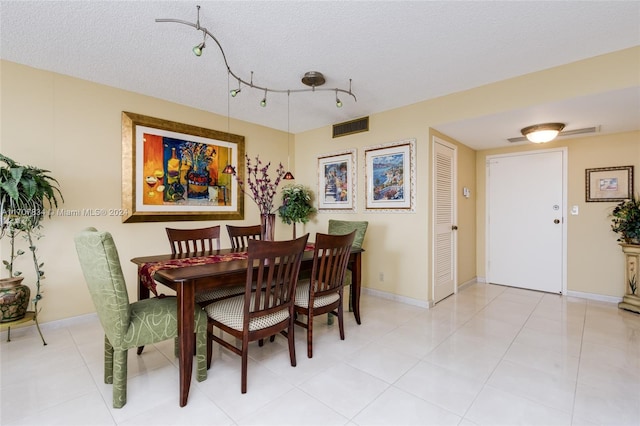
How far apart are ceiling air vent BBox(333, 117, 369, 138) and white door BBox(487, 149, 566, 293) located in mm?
2174

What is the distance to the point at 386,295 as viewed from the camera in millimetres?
3986

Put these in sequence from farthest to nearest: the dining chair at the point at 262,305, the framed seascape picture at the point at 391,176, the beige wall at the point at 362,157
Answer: the framed seascape picture at the point at 391,176, the beige wall at the point at 362,157, the dining chair at the point at 262,305

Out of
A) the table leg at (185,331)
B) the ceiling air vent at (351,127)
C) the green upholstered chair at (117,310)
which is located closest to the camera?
the green upholstered chair at (117,310)

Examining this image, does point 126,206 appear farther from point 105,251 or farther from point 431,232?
point 431,232

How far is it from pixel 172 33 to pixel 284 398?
2.69m

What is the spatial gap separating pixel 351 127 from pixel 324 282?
100 inches

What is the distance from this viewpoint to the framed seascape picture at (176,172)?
3.34 meters

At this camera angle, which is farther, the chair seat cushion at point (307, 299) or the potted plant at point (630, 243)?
the potted plant at point (630, 243)

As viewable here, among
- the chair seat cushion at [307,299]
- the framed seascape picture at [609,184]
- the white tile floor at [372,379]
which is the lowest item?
the white tile floor at [372,379]

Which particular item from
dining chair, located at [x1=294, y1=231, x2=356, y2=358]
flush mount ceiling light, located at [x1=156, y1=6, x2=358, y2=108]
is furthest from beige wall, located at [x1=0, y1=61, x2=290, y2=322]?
dining chair, located at [x1=294, y1=231, x2=356, y2=358]

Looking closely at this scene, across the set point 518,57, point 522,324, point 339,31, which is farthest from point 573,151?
point 339,31

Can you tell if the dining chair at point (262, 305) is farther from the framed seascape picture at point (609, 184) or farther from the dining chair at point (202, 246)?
the framed seascape picture at point (609, 184)

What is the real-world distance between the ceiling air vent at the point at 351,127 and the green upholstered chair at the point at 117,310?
3.22 meters

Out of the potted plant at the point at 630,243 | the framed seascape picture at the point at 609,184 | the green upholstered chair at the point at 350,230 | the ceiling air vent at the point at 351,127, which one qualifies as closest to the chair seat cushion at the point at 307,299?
the green upholstered chair at the point at 350,230
